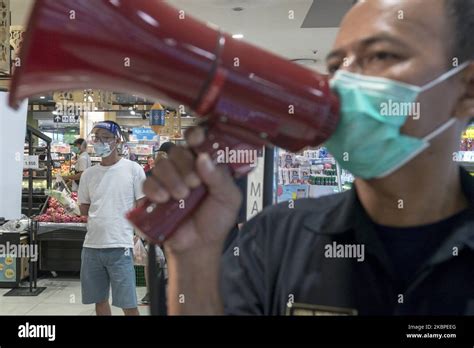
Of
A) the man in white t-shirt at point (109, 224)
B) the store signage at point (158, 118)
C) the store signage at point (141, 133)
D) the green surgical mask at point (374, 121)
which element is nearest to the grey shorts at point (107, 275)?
the man in white t-shirt at point (109, 224)

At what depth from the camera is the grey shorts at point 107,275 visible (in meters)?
1.40

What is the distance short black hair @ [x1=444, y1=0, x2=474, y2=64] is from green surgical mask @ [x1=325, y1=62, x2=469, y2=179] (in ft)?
0.07

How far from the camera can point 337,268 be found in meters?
0.83

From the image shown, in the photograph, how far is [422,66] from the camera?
2.34 ft

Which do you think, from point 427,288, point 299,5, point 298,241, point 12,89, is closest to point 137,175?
point 298,241

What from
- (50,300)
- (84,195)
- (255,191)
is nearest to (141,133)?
(50,300)

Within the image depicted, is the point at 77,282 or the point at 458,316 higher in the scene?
the point at 458,316

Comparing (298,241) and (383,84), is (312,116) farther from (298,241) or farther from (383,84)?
(298,241)

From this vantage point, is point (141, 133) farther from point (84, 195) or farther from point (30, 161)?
point (84, 195)

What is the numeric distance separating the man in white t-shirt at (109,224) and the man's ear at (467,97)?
2.64 ft

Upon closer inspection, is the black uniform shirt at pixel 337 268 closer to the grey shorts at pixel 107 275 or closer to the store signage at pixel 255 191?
the store signage at pixel 255 191

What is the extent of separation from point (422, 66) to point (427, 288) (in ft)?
1.34

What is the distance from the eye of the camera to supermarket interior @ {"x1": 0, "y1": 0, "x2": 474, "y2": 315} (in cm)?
89

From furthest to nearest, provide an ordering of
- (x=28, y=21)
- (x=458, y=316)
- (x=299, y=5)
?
(x=299, y=5) < (x=458, y=316) < (x=28, y=21)
